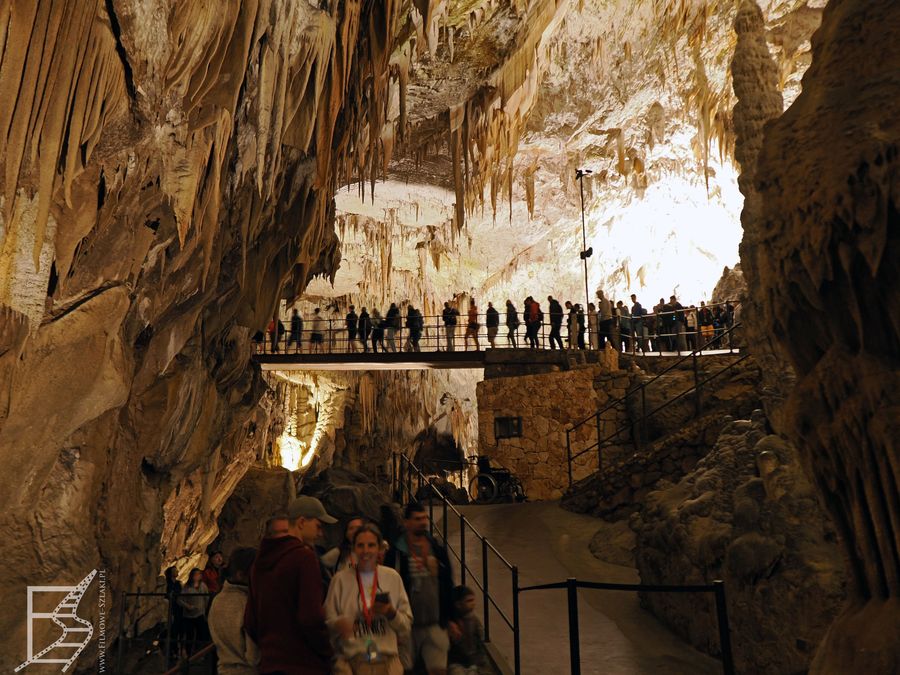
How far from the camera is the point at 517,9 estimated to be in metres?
10.3

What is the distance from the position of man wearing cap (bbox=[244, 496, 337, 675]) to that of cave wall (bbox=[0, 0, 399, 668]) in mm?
2396

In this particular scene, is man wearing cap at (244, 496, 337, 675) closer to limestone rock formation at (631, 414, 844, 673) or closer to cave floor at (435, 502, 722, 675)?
cave floor at (435, 502, 722, 675)

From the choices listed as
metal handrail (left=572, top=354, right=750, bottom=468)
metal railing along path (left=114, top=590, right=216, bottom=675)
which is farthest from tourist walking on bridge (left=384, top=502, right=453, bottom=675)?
metal handrail (left=572, top=354, right=750, bottom=468)

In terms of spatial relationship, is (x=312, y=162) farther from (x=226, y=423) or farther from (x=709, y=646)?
(x=709, y=646)

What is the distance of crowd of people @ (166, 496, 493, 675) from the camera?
9.55 feet

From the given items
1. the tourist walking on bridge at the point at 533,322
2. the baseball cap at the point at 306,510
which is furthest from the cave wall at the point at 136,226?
the tourist walking on bridge at the point at 533,322

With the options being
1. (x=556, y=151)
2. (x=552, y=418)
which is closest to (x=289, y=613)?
(x=552, y=418)

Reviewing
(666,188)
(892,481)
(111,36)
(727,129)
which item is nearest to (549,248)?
(666,188)

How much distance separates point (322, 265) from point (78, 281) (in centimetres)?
610

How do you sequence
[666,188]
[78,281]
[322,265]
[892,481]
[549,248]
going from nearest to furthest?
[892,481] < [78,281] < [322,265] < [666,188] < [549,248]

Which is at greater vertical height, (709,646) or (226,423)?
(226,423)

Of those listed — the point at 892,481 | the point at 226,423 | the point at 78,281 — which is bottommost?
the point at 892,481

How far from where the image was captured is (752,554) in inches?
214

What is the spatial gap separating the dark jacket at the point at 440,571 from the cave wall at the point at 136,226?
102 inches
